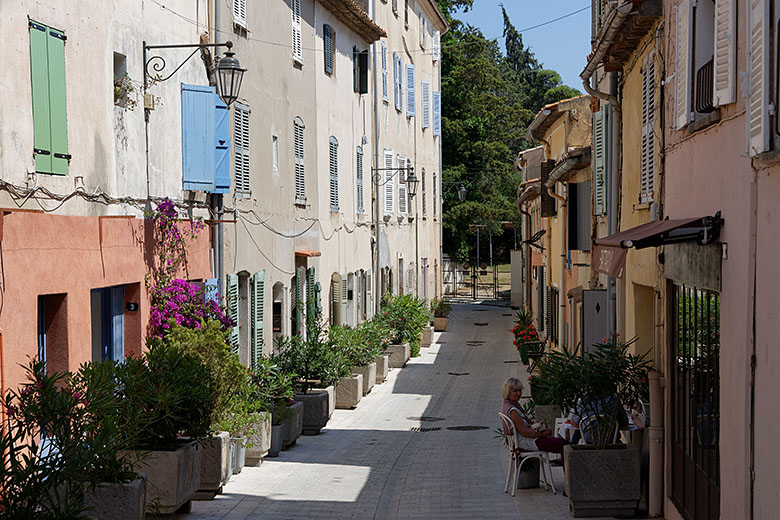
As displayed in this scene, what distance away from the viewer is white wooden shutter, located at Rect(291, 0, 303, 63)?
66.4 feet

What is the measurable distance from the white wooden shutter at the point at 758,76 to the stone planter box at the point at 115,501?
5.14 meters

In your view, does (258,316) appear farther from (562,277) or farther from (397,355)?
(397,355)

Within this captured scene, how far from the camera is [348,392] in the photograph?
19781 millimetres

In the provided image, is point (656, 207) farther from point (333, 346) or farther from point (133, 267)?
point (333, 346)

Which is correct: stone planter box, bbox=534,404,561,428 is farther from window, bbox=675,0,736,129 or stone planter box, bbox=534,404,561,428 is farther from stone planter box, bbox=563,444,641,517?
window, bbox=675,0,736,129

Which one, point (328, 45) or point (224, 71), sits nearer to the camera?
point (224, 71)

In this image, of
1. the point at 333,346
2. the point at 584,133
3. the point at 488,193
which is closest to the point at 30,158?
the point at 333,346

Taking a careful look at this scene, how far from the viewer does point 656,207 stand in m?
10.6

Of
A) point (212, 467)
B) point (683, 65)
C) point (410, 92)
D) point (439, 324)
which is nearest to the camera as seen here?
point (683, 65)

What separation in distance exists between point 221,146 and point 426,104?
25576mm

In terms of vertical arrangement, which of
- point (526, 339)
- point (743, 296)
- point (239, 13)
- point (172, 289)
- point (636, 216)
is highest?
point (239, 13)

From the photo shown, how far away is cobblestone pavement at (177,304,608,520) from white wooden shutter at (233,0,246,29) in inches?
267

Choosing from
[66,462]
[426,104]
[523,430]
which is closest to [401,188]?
[426,104]

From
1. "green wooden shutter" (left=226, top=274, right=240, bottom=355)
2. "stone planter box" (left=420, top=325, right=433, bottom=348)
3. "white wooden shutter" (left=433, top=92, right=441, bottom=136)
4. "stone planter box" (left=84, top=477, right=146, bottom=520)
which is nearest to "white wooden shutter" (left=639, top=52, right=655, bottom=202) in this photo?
"stone planter box" (left=84, top=477, right=146, bottom=520)
